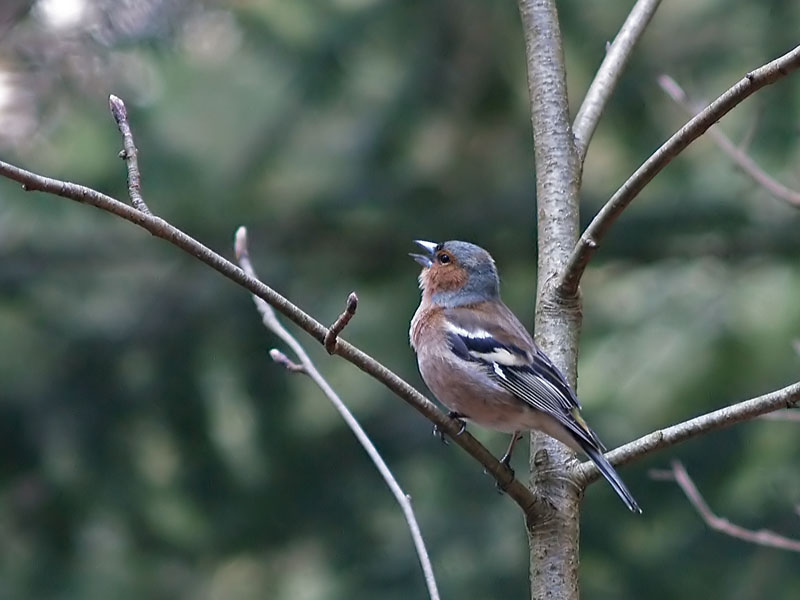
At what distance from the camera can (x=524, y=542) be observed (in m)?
6.09

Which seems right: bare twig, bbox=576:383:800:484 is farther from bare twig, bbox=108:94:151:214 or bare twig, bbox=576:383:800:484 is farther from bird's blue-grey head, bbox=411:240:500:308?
bird's blue-grey head, bbox=411:240:500:308

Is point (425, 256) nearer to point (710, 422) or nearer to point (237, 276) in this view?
point (710, 422)

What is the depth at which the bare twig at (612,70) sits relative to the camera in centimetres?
350

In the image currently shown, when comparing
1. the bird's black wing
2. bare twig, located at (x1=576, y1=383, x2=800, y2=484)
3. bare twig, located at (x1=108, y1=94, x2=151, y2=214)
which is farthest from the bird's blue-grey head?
bare twig, located at (x1=108, y1=94, x2=151, y2=214)

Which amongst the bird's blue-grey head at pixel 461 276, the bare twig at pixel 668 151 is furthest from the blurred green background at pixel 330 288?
the bare twig at pixel 668 151

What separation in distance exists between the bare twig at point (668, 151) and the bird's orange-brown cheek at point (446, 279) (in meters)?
1.59

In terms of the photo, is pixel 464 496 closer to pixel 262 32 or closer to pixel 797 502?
pixel 797 502

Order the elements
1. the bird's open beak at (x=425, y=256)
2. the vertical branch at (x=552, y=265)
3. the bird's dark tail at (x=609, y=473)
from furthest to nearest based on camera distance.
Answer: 1. the bird's open beak at (x=425, y=256)
2. the bird's dark tail at (x=609, y=473)
3. the vertical branch at (x=552, y=265)

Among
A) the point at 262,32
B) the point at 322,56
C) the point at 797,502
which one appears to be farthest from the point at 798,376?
the point at 262,32

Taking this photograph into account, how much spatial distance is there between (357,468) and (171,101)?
2412 millimetres

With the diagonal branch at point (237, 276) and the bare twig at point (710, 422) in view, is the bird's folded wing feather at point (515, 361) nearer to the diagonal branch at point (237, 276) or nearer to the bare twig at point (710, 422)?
the bare twig at point (710, 422)

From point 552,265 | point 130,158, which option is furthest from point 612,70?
point 130,158

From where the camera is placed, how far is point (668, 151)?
8.43ft

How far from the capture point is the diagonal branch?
2301 mm
